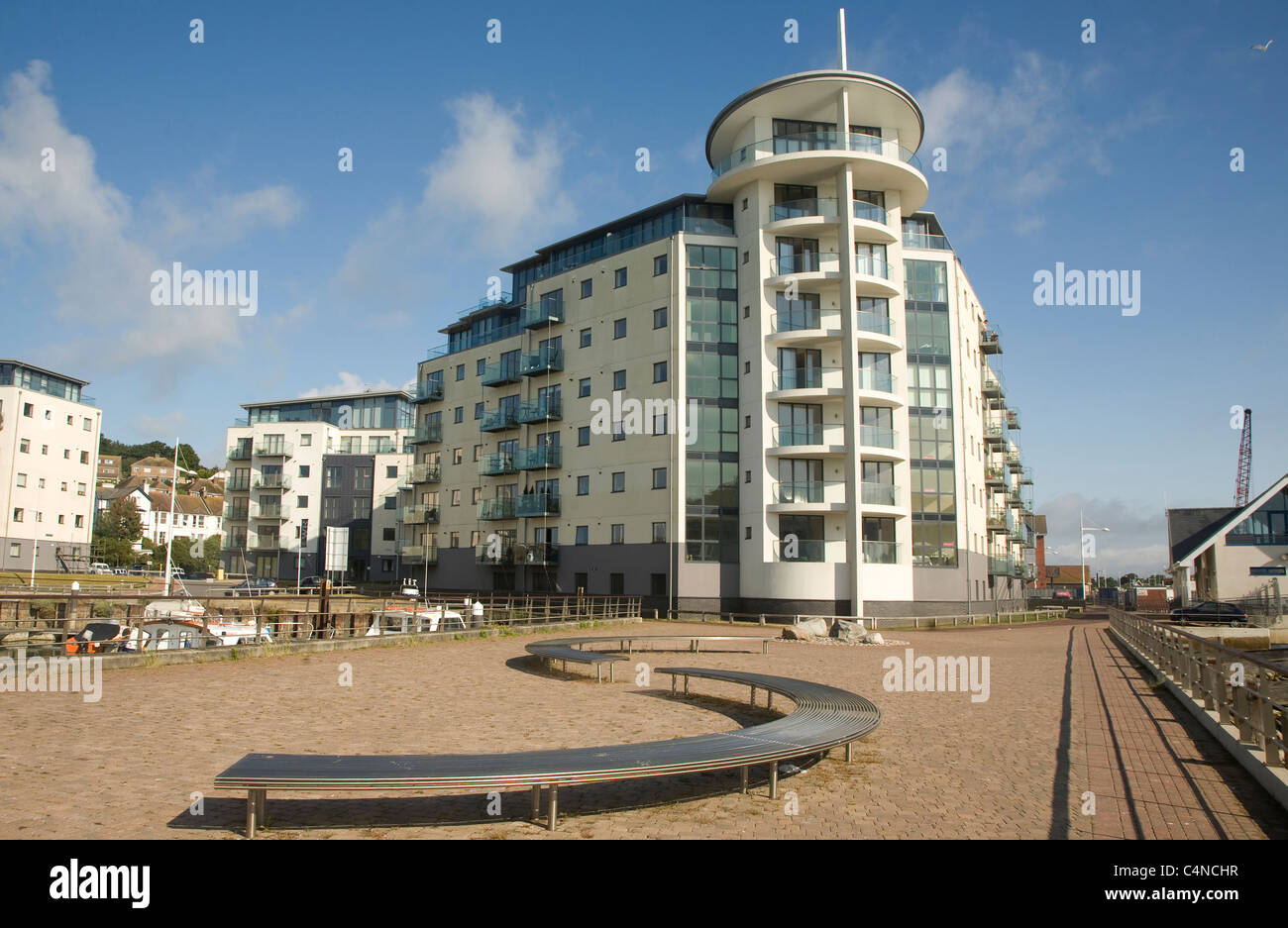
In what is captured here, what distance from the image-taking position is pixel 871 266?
37594mm

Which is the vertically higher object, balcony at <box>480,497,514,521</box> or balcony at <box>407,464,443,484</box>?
balcony at <box>407,464,443,484</box>

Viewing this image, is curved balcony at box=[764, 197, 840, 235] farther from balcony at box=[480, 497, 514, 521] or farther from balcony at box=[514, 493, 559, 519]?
balcony at box=[480, 497, 514, 521]

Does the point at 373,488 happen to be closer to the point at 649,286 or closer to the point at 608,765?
the point at 649,286

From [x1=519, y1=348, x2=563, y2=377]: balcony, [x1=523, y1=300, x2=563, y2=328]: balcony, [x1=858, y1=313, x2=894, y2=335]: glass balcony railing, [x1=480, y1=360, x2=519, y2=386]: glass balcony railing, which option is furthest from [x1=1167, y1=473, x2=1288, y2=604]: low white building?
[x1=480, y1=360, x2=519, y2=386]: glass balcony railing

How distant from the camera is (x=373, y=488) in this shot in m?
63.3

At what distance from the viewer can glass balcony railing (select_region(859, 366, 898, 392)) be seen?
121 ft

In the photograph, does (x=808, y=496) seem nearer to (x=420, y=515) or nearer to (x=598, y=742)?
(x=420, y=515)

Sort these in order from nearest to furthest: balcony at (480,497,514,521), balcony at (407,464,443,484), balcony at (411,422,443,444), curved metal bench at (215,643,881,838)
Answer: curved metal bench at (215,643,881,838)
balcony at (480,497,514,521)
balcony at (407,464,443,484)
balcony at (411,422,443,444)

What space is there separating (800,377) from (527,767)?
32633mm

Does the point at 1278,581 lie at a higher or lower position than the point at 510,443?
lower

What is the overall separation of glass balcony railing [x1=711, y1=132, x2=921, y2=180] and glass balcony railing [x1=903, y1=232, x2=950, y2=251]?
3646 millimetres

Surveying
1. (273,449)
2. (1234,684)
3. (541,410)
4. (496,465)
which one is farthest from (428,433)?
(1234,684)
